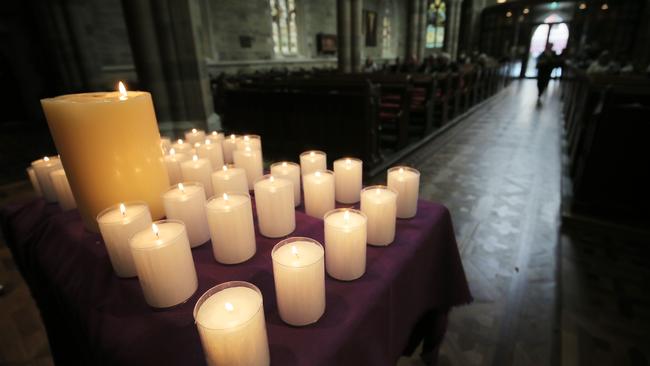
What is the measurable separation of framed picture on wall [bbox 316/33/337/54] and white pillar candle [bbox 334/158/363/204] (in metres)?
16.3

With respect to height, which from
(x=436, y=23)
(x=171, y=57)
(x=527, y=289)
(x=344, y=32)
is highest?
(x=436, y=23)

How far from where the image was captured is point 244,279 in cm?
100

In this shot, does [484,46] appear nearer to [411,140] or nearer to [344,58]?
[344,58]

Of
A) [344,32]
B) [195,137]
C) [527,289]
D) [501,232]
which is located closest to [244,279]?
[195,137]

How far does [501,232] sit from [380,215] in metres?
2.50

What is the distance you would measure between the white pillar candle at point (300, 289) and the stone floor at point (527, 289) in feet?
4.35

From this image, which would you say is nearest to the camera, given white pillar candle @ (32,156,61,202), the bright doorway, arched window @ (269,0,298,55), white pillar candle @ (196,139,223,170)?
white pillar candle @ (32,156,61,202)

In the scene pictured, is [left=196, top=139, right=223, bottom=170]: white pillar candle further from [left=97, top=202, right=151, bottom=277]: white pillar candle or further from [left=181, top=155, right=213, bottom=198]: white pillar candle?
[left=97, top=202, right=151, bottom=277]: white pillar candle

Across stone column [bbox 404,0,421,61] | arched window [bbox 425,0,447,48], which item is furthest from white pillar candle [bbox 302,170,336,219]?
arched window [bbox 425,0,447,48]

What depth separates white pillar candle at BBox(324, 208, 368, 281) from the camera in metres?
0.96

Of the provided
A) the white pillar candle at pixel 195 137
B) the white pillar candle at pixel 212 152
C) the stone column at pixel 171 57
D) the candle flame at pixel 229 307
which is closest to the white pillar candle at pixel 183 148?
the white pillar candle at pixel 212 152

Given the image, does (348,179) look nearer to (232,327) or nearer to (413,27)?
(232,327)

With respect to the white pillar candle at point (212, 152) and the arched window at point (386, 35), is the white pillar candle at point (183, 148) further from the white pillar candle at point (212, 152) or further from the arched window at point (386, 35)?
the arched window at point (386, 35)

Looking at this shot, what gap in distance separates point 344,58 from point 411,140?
630cm
